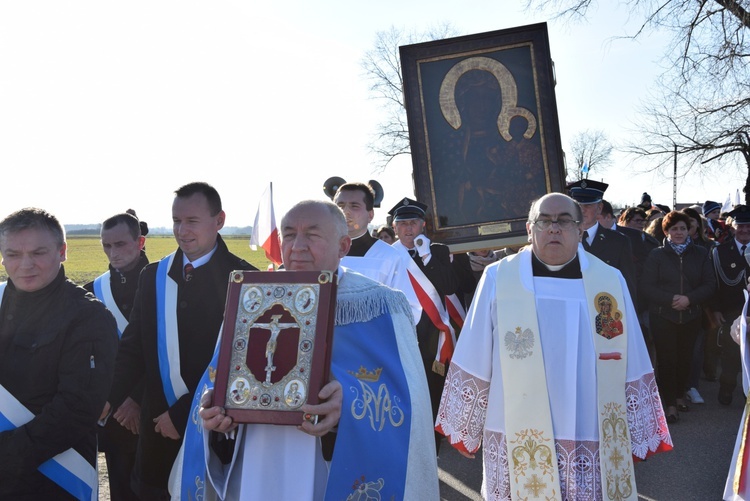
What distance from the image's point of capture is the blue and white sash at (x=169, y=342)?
390 centimetres

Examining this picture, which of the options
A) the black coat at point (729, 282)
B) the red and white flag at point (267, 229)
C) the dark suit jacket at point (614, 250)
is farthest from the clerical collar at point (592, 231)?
the red and white flag at point (267, 229)

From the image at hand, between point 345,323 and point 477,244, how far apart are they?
342 cm

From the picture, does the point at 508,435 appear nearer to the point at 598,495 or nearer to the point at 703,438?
the point at 598,495

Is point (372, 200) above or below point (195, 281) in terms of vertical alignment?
above

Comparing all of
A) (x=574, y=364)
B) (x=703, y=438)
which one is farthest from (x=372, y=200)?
(x=703, y=438)

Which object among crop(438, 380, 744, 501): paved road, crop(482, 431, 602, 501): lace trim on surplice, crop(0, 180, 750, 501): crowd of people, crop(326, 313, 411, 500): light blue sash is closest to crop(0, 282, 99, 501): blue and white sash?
crop(0, 180, 750, 501): crowd of people

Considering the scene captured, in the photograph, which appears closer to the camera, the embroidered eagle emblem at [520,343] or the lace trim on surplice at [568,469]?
the lace trim on surplice at [568,469]

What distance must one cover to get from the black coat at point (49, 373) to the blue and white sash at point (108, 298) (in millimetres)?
1726

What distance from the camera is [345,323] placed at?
2.93 metres

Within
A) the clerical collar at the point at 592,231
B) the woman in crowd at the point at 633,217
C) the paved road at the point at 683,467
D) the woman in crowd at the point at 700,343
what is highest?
the woman in crowd at the point at 633,217

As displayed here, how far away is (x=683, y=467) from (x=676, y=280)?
2.65 meters

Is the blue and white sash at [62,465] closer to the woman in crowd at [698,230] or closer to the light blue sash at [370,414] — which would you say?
the light blue sash at [370,414]

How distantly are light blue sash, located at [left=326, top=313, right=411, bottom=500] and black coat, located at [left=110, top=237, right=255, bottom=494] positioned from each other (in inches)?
50.6

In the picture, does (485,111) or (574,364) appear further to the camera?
(485,111)
